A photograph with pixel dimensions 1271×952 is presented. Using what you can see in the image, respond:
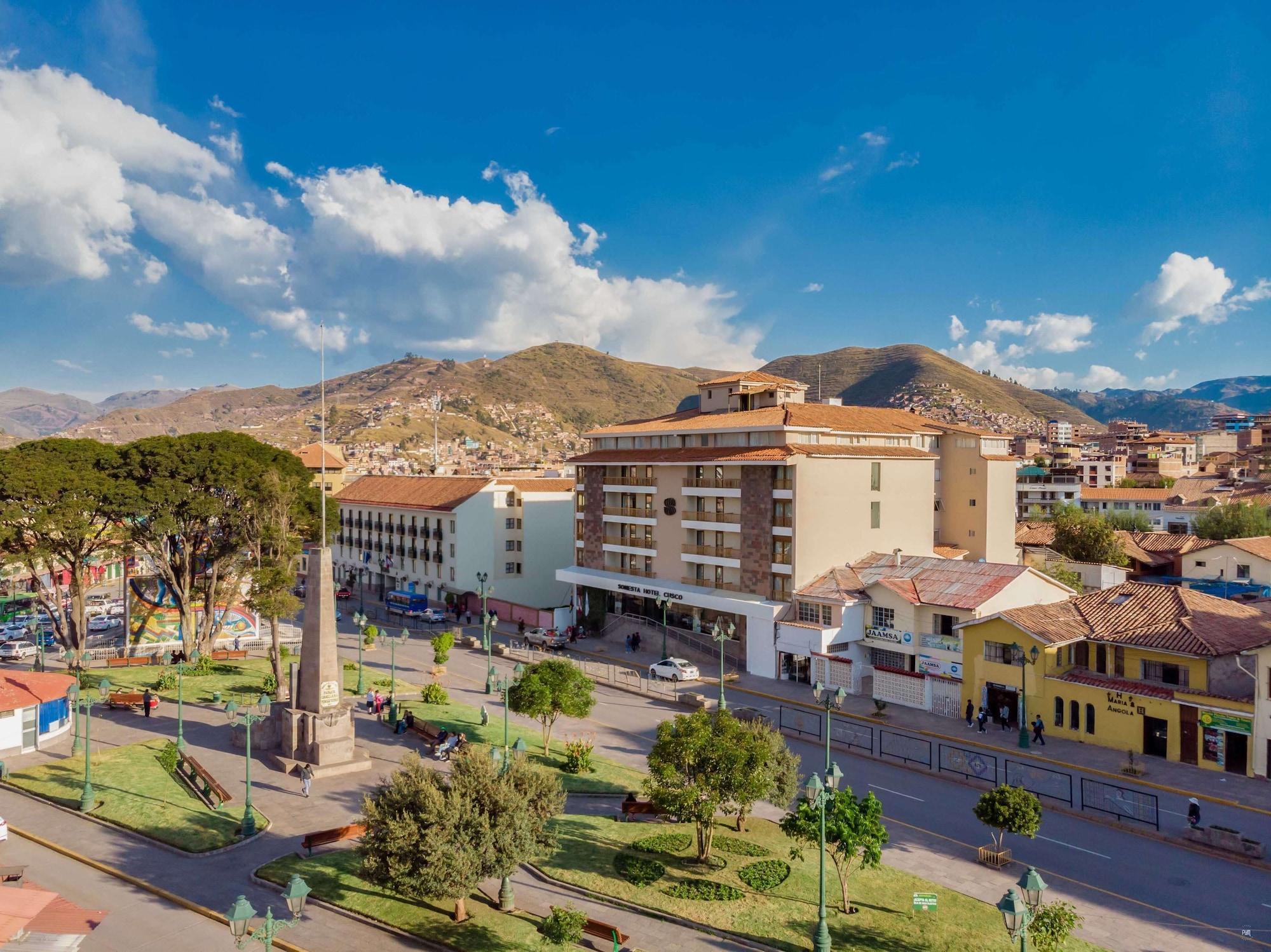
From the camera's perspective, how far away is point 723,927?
20.2 metres

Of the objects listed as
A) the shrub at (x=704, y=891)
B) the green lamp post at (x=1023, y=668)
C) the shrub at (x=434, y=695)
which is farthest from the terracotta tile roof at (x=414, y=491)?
the shrub at (x=704, y=891)

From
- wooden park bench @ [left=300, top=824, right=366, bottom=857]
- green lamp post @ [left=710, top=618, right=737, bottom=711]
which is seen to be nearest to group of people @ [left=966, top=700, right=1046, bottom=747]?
green lamp post @ [left=710, top=618, right=737, bottom=711]

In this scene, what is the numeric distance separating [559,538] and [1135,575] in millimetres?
50241

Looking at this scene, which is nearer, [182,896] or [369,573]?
[182,896]

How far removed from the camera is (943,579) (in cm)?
4403

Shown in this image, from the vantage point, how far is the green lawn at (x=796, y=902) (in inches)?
775

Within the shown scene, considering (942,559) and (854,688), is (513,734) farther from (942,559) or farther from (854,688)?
(942,559)

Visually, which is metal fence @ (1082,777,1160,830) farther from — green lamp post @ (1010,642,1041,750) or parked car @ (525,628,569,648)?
parked car @ (525,628,569,648)

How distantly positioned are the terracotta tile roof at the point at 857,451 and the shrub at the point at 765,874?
2780 centimetres

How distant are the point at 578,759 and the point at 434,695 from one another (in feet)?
39.5

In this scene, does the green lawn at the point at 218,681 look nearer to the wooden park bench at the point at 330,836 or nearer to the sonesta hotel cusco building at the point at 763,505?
the wooden park bench at the point at 330,836

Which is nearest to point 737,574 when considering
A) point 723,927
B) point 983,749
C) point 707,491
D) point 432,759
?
point 707,491

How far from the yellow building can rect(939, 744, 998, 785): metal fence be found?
4871mm

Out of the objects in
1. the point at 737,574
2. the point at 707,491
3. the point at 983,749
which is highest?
the point at 707,491
